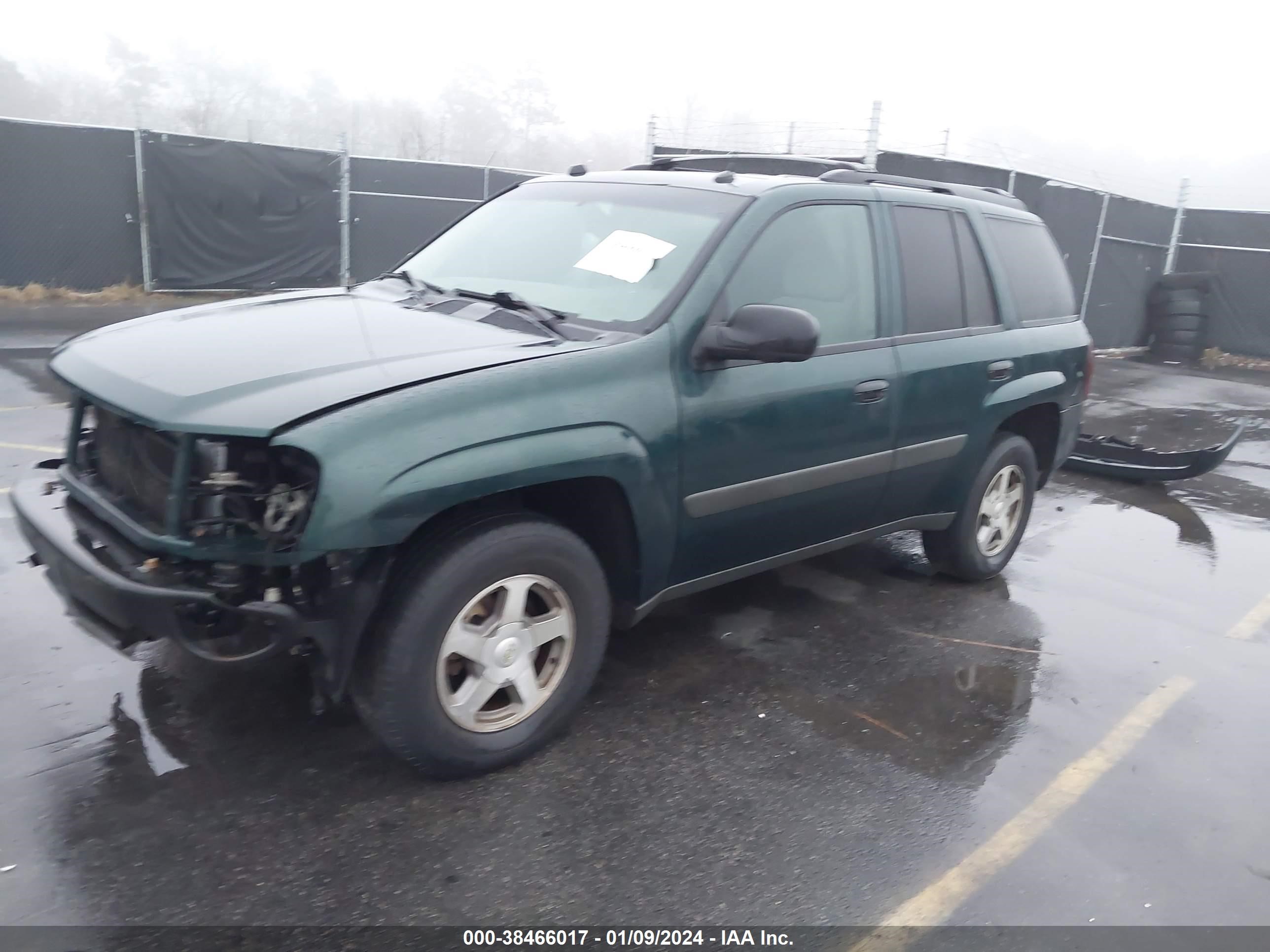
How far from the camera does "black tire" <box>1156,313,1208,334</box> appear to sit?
A: 626 inches

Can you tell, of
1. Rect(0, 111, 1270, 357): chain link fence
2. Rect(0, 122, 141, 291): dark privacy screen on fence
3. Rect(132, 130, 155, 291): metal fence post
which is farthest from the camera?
Rect(132, 130, 155, 291): metal fence post

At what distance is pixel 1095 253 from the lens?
48.4ft

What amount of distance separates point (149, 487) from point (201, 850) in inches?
41.3

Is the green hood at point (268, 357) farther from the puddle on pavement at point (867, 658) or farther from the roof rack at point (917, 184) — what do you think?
the roof rack at point (917, 184)

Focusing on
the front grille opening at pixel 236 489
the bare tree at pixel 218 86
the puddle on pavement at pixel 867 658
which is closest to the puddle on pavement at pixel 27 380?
the front grille opening at pixel 236 489

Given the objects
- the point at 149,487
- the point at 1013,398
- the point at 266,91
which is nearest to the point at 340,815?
the point at 149,487

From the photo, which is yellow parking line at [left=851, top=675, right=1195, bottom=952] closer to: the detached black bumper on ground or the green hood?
the green hood

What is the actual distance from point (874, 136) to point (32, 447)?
872cm

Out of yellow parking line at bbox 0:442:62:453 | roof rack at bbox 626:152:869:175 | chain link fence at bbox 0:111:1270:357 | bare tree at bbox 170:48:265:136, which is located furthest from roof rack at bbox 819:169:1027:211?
bare tree at bbox 170:48:265:136

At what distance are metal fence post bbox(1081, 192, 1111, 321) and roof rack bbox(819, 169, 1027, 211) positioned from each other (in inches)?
399

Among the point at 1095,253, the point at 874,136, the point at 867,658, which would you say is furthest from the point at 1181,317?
the point at 867,658

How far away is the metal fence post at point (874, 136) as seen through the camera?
11.0m

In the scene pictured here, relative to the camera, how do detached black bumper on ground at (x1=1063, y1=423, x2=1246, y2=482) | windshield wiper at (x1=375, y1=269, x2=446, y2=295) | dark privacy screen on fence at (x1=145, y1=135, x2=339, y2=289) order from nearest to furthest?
1. windshield wiper at (x1=375, y1=269, x2=446, y2=295)
2. detached black bumper on ground at (x1=1063, y1=423, x2=1246, y2=482)
3. dark privacy screen on fence at (x1=145, y1=135, x2=339, y2=289)

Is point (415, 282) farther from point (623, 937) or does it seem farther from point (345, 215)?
point (345, 215)
